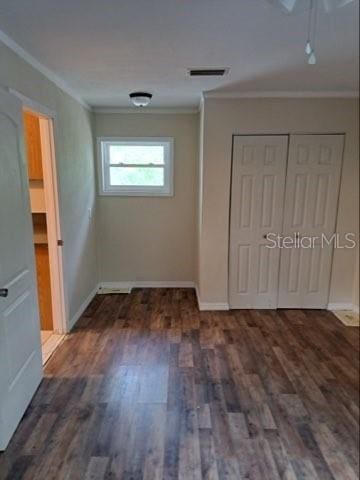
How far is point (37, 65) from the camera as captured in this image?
7.84 ft

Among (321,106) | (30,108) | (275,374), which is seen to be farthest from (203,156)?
(275,374)

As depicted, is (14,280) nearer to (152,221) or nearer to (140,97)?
(140,97)

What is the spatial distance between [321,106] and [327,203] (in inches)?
40.0

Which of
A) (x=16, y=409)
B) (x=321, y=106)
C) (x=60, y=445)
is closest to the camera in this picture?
(x=60, y=445)

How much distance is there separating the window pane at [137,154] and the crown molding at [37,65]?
866 mm

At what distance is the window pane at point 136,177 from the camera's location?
14.0 ft

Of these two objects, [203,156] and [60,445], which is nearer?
[60,445]

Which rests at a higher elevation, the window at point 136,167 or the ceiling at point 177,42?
the ceiling at point 177,42

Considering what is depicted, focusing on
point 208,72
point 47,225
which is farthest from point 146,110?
point 47,225

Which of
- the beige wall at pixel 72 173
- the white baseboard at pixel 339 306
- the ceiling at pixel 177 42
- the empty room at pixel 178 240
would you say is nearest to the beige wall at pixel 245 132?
the empty room at pixel 178 240

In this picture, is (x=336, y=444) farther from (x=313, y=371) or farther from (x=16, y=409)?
(x=16, y=409)

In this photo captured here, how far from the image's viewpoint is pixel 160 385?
7.73 ft

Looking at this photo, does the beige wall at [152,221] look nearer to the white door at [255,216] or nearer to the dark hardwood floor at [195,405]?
the white door at [255,216]

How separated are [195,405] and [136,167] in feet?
9.91
